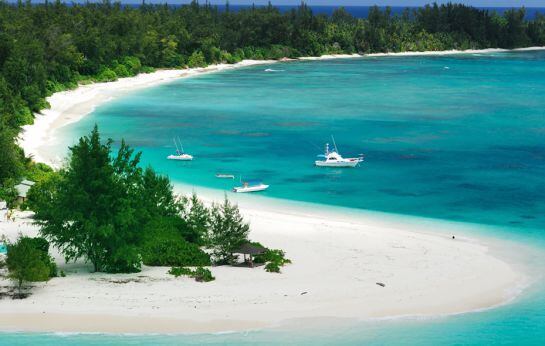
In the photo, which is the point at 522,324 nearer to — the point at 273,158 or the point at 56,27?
the point at 273,158

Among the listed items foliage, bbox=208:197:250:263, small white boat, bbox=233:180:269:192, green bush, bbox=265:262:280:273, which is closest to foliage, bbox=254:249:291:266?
green bush, bbox=265:262:280:273

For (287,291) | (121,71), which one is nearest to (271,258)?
(287,291)

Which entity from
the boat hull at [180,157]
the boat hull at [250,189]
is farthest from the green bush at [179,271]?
the boat hull at [180,157]

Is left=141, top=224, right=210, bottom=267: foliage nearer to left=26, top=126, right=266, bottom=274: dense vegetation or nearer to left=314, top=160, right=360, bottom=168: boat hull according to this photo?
left=26, top=126, right=266, bottom=274: dense vegetation

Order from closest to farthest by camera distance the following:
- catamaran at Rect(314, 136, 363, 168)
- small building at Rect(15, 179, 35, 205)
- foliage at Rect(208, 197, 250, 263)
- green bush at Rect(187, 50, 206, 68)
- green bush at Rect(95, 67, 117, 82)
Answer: foliage at Rect(208, 197, 250, 263), small building at Rect(15, 179, 35, 205), catamaran at Rect(314, 136, 363, 168), green bush at Rect(95, 67, 117, 82), green bush at Rect(187, 50, 206, 68)

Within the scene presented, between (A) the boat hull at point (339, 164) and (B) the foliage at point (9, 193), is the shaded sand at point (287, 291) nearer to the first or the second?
(B) the foliage at point (9, 193)

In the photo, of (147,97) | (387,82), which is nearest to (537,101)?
(387,82)
